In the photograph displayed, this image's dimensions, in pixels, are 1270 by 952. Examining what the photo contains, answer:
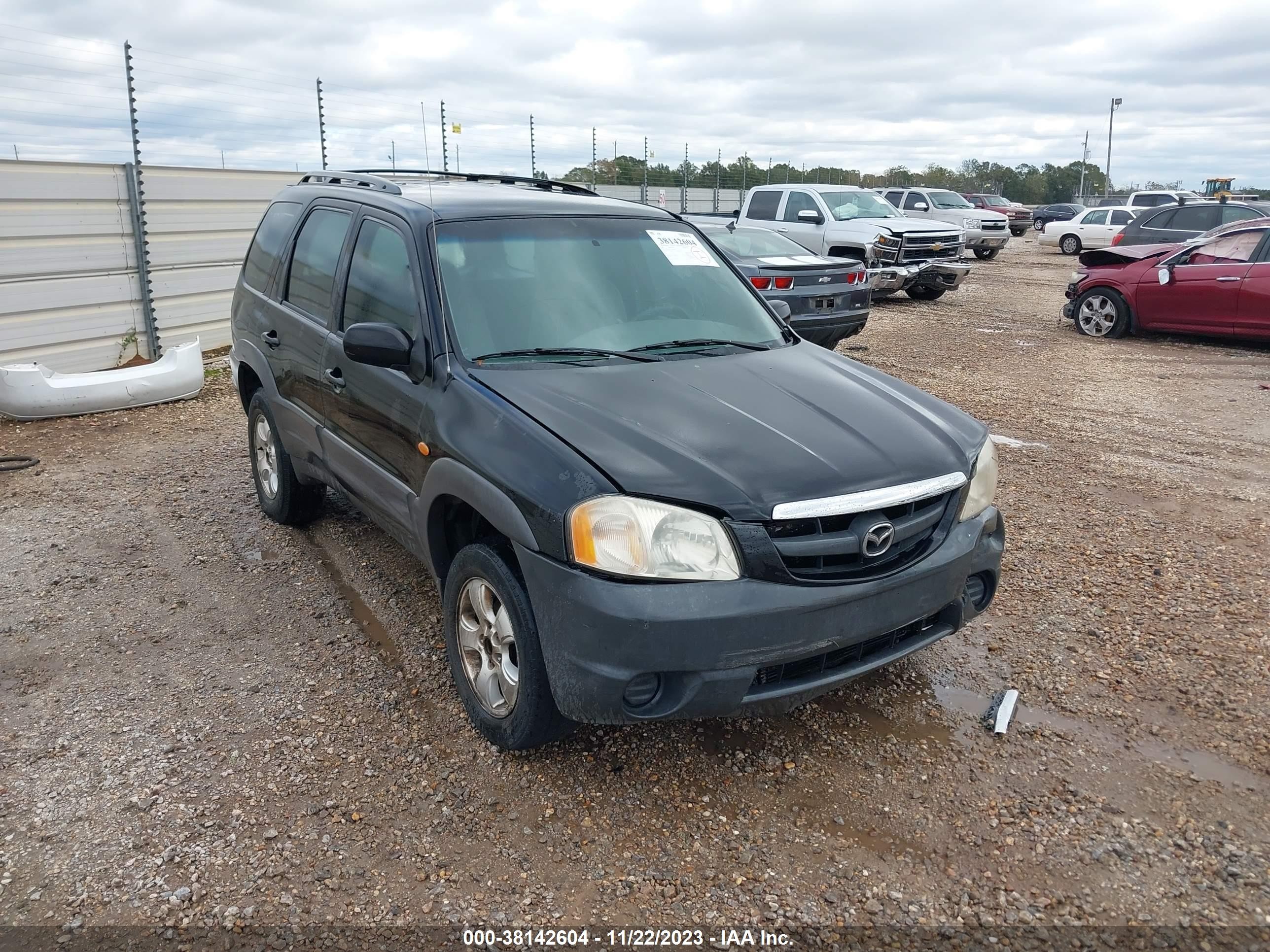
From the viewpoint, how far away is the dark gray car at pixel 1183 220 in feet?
58.1

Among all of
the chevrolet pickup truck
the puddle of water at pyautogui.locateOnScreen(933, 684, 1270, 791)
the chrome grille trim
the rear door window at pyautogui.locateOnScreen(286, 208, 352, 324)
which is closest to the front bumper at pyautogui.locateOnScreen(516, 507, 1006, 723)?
the chrome grille trim

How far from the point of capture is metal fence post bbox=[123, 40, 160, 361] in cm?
936

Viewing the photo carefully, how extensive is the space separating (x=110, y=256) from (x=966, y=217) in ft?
73.7

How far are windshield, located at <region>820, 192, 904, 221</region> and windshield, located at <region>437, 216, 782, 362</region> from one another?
12.1 m

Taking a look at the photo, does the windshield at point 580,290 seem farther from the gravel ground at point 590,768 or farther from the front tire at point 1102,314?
the front tire at point 1102,314

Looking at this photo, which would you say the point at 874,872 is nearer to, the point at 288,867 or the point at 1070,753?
the point at 1070,753

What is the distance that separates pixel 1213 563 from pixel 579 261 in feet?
11.9

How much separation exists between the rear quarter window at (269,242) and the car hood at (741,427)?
222cm

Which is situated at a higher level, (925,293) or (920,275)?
(920,275)

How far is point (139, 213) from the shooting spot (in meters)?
9.41

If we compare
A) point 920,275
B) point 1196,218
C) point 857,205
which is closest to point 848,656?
point 920,275

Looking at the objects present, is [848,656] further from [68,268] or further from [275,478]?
[68,268]

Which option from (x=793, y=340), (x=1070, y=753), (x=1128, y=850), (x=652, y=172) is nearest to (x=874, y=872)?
(x=1128, y=850)

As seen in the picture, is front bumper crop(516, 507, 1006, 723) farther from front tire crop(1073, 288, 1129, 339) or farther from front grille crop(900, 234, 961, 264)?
front grille crop(900, 234, 961, 264)
